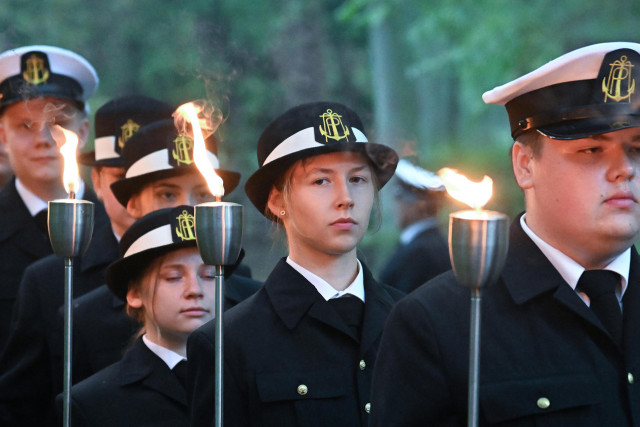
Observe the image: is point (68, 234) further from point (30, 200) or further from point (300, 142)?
point (30, 200)

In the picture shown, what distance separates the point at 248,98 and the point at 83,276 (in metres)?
9.22

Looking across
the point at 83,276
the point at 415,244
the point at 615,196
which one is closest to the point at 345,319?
the point at 615,196

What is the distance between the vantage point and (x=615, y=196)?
2861 mm

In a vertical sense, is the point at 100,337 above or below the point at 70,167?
below

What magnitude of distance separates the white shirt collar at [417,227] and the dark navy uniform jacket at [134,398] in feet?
12.3

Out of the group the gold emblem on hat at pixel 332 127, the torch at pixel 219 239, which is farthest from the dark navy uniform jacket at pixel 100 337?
the torch at pixel 219 239

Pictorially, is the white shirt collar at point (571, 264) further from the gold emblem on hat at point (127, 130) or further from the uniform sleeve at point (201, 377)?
the gold emblem on hat at point (127, 130)

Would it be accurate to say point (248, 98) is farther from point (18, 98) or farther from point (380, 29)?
point (18, 98)

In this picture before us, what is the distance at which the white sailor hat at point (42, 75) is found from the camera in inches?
221

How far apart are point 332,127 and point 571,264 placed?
114cm

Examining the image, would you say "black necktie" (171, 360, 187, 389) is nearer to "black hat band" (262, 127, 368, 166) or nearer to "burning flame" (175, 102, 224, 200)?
"black hat band" (262, 127, 368, 166)

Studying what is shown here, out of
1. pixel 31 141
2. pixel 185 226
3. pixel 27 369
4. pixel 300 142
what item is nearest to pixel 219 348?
pixel 300 142

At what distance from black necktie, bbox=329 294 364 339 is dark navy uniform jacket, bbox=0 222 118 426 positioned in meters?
1.63

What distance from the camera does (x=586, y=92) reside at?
117 inches
